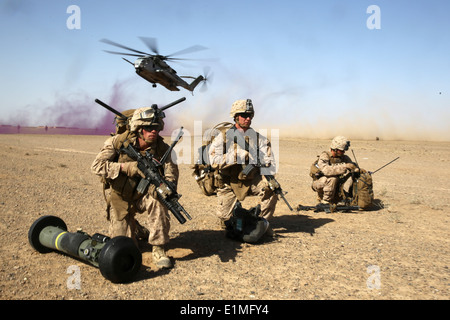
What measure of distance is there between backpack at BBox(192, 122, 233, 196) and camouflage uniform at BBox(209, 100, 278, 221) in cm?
15

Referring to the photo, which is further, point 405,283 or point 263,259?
point 263,259

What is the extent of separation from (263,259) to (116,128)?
3.01m

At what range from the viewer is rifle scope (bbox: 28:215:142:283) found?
4.52 meters

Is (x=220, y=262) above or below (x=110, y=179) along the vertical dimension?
below

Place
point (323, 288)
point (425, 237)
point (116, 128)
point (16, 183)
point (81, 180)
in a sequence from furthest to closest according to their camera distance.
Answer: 1. point (81, 180)
2. point (16, 183)
3. point (425, 237)
4. point (116, 128)
5. point (323, 288)

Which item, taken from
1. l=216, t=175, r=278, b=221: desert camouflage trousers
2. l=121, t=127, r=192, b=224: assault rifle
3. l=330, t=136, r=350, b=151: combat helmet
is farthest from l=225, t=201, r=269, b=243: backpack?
l=330, t=136, r=350, b=151: combat helmet

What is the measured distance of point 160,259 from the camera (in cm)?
527

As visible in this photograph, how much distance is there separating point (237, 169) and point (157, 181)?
2.02 m

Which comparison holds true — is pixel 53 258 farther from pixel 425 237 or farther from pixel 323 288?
pixel 425 237

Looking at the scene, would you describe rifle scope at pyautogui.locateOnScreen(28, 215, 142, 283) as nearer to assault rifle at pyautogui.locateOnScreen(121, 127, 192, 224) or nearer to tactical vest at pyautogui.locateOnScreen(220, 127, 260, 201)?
assault rifle at pyautogui.locateOnScreen(121, 127, 192, 224)

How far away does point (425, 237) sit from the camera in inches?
275
